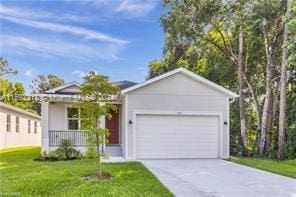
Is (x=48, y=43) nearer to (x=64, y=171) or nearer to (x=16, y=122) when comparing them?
(x=16, y=122)

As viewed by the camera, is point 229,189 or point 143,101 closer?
point 229,189

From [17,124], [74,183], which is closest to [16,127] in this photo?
[17,124]

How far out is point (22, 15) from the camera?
15500 mm

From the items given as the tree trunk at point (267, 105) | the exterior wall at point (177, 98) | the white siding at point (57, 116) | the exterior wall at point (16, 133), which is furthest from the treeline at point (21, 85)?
the tree trunk at point (267, 105)

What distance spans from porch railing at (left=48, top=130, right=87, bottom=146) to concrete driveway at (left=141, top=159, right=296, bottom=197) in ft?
18.9

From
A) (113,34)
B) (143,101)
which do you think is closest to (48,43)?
(113,34)

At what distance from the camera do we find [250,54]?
73.7ft

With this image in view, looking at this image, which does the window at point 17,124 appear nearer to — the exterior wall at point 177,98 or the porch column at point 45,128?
the porch column at point 45,128

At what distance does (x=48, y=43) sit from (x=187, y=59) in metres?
10.8

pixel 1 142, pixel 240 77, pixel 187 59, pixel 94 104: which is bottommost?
pixel 1 142

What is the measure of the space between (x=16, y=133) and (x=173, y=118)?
1608 centimetres

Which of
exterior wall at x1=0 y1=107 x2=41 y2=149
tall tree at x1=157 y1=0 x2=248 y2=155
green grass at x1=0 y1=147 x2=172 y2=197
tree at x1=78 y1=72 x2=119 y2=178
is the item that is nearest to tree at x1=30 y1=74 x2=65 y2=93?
exterior wall at x1=0 y1=107 x2=41 y2=149

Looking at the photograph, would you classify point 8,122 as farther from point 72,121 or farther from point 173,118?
point 173,118

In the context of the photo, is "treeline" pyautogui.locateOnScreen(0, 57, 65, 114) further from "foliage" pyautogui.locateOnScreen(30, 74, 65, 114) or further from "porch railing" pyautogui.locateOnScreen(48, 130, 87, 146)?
"porch railing" pyautogui.locateOnScreen(48, 130, 87, 146)
